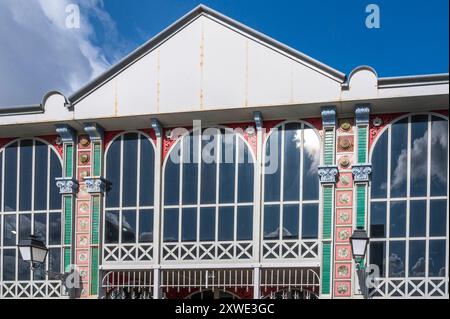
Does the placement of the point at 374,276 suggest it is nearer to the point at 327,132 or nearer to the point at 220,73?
the point at 327,132

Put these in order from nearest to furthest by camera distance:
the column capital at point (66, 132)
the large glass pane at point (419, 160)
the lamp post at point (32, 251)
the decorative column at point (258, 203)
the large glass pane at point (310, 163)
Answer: the lamp post at point (32, 251) < the large glass pane at point (419, 160) < the decorative column at point (258, 203) < the large glass pane at point (310, 163) < the column capital at point (66, 132)

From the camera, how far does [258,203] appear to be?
13.8 metres

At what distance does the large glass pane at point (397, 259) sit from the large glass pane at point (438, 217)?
59 centimetres

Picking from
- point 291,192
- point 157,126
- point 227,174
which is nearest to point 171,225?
point 227,174

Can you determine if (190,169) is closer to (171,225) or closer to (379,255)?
(171,225)

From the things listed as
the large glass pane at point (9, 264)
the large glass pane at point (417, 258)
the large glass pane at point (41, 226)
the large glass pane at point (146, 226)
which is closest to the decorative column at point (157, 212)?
the large glass pane at point (146, 226)

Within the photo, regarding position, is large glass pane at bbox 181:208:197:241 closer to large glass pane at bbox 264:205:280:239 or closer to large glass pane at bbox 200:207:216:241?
large glass pane at bbox 200:207:216:241

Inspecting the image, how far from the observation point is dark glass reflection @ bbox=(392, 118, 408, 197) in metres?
13.3

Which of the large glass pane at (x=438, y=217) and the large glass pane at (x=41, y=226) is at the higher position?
the large glass pane at (x=438, y=217)

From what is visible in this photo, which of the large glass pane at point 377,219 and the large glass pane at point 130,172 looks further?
the large glass pane at point 130,172

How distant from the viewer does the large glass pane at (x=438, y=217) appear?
1302 centimetres

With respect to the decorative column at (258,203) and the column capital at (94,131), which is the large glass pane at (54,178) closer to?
the column capital at (94,131)
